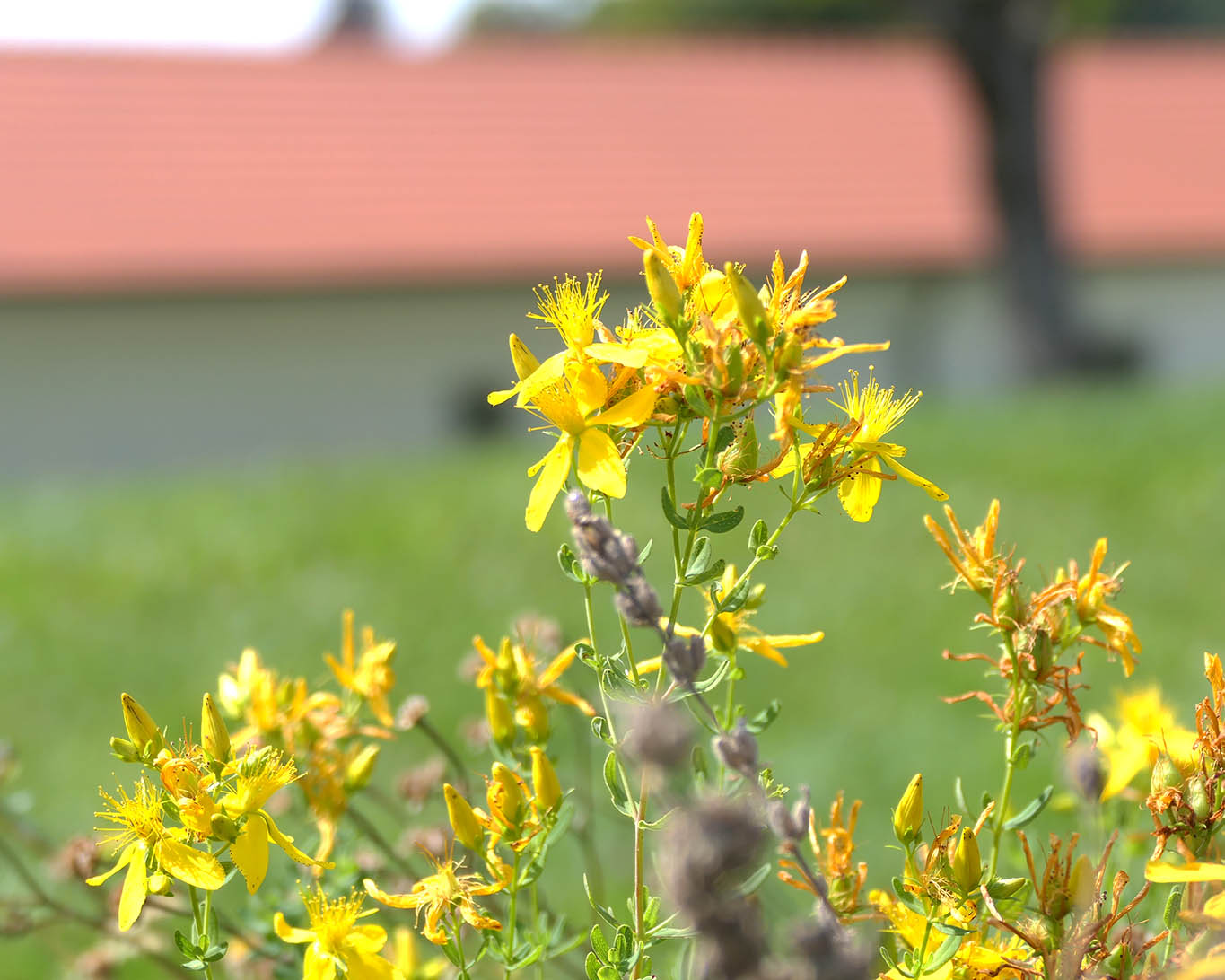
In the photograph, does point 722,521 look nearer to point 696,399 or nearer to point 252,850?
point 696,399

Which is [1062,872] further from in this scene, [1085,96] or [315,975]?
[1085,96]

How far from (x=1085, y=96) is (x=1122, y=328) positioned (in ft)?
13.7

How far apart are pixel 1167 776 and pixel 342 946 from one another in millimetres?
706

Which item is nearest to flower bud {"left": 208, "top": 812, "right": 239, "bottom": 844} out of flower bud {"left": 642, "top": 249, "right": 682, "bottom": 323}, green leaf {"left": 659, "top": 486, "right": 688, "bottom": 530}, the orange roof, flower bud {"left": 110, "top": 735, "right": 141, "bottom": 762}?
flower bud {"left": 110, "top": 735, "right": 141, "bottom": 762}

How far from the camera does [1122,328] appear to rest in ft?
47.9

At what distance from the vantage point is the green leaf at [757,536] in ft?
3.61

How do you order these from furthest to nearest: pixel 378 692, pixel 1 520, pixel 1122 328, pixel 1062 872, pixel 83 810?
pixel 1122 328 < pixel 1 520 < pixel 83 810 < pixel 378 692 < pixel 1062 872

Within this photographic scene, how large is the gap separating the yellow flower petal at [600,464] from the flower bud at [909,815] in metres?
0.35

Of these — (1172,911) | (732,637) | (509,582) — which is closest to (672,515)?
(732,637)

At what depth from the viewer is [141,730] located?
1.08 metres

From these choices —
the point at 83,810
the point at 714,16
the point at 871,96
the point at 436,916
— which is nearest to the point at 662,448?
the point at 436,916

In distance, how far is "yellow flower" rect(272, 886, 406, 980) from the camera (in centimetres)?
108

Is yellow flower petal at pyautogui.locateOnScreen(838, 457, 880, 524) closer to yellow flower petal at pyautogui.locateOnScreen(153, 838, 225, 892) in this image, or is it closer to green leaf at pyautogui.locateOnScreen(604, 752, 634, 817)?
green leaf at pyautogui.locateOnScreen(604, 752, 634, 817)

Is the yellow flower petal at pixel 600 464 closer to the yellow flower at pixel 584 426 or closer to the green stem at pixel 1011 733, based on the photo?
the yellow flower at pixel 584 426
